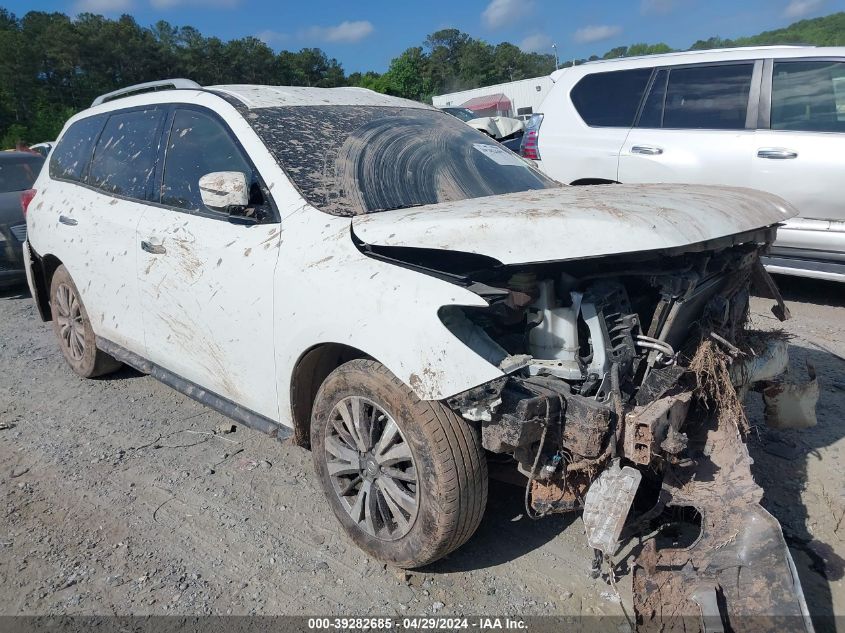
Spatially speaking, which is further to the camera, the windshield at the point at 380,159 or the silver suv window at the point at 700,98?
the silver suv window at the point at 700,98

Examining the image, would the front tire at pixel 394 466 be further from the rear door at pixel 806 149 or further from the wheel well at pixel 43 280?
the rear door at pixel 806 149

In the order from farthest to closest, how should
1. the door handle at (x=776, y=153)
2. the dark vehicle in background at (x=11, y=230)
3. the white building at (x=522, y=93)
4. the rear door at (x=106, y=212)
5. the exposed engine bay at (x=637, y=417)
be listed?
the white building at (x=522, y=93)
the dark vehicle in background at (x=11, y=230)
the door handle at (x=776, y=153)
the rear door at (x=106, y=212)
the exposed engine bay at (x=637, y=417)

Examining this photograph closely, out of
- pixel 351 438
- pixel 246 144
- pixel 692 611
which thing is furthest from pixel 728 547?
pixel 246 144

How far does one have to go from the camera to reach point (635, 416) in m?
2.31

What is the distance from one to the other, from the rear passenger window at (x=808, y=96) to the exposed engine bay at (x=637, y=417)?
352cm

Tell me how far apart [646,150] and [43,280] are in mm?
5442

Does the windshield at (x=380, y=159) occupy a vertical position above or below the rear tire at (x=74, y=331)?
above

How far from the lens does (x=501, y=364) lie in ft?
7.71

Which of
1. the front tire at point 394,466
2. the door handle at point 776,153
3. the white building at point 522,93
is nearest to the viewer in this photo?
the front tire at point 394,466

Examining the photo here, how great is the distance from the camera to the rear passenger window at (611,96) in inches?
254

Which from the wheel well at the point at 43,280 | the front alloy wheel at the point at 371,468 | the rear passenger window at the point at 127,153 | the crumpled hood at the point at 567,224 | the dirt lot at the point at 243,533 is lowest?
the dirt lot at the point at 243,533

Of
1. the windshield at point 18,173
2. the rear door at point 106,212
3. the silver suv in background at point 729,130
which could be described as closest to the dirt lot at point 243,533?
the rear door at point 106,212

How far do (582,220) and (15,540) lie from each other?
301cm

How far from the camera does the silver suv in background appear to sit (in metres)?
5.52
